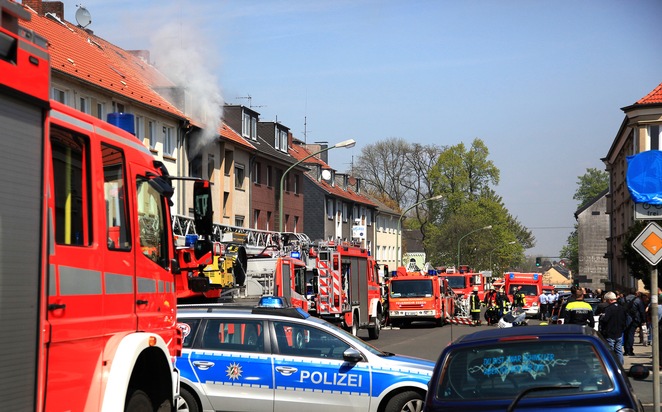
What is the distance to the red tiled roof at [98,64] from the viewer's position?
31511 millimetres

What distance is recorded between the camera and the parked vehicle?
646cm

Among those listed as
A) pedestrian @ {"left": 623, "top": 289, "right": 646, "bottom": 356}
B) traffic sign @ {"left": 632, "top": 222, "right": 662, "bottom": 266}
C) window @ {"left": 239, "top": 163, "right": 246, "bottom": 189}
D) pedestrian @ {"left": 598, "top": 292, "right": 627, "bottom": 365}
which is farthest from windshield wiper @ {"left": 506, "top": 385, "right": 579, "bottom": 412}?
window @ {"left": 239, "top": 163, "right": 246, "bottom": 189}

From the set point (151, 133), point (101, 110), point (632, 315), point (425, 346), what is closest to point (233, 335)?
point (632, 315)

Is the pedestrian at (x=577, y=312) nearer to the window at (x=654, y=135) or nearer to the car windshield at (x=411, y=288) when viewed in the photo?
the car windshield at (x=411, y=288)

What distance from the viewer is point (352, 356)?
10.8 meters

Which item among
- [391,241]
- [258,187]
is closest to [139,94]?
[258,187]

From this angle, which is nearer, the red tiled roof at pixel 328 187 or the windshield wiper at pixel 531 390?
the windshield wiper at pixel 531 390

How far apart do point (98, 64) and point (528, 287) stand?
1130 inches

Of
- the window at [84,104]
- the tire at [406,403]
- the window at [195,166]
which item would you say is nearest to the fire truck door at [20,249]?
the tire at [406,403]

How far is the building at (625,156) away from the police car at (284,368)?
29.1 m

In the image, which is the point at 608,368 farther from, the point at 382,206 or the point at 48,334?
the point at 382,206

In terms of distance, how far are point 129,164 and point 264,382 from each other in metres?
4.45

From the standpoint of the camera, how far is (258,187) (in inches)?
1996

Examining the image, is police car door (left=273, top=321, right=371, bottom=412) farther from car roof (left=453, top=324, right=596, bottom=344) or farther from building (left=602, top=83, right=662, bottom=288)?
building (left=602, top=83, right=662, bottom=288)
